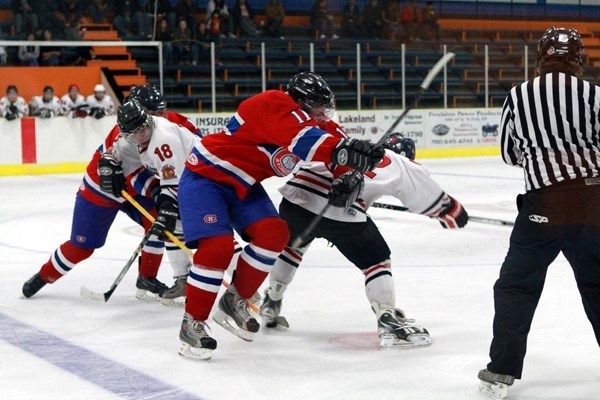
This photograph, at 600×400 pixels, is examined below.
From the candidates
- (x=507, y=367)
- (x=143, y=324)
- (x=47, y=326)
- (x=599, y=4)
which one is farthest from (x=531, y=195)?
(x=599, y=4)

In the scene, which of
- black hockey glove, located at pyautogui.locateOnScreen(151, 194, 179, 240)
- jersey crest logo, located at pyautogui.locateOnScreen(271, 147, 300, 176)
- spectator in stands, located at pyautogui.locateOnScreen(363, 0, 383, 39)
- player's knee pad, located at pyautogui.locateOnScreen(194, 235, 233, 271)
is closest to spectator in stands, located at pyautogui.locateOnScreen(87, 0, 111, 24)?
spectator in stands, located at pyautogui.locateOnScreen(363, 0, 383, 39)

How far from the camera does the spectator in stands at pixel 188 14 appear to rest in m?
13.6

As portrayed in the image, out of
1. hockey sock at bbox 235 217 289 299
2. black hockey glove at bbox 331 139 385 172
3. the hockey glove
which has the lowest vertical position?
hockey sock at bbox 235 217 289 299

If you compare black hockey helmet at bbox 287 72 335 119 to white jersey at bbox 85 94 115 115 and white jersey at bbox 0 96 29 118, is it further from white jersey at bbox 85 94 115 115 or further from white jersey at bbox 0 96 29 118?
white jersey at bbox 85 94 115 115

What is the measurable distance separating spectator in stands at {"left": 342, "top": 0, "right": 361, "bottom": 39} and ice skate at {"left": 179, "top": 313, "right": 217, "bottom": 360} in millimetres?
12413

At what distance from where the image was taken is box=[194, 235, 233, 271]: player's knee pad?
3270 mm

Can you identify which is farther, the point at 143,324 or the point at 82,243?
the point at 82,243

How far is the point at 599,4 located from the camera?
1984 cm

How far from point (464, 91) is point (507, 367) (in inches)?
453

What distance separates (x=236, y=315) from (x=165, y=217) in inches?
25.7

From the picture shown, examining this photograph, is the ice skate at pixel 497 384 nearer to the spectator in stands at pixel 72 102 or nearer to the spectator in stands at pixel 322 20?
the spectator in stands at pixel 72 102

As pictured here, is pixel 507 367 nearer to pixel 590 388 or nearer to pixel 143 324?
pixel 590 388

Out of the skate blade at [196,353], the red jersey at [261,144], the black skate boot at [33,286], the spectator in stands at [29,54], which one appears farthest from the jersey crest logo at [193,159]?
the spectator in stands at [29,54]

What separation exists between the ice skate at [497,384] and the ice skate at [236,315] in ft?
3.06
